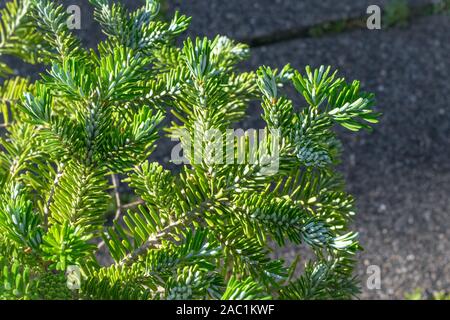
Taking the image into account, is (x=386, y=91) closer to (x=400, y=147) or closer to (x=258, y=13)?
(x=400, y=147)

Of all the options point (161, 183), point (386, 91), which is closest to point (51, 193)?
point (161, 183)

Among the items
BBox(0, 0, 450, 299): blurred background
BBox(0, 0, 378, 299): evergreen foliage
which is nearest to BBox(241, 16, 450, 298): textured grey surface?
BBox(0, 0, 450, 299): blurred background

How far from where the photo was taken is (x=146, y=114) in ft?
2.00

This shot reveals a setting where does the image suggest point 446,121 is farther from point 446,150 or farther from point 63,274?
point 63,274

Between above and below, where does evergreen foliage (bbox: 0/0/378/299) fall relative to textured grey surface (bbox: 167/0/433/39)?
below

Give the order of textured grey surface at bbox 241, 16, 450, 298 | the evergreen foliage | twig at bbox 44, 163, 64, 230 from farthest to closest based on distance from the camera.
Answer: textured grey surface at bbox 241, 16, 450, 298 → twig at bbox 44, 163, 64, 230 → the evergreen foliage

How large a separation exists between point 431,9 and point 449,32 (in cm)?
A: 12

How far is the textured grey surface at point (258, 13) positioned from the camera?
2262 millimetres

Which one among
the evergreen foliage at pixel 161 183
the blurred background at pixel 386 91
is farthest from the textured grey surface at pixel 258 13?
the evergreen foliage at pixel 161 183

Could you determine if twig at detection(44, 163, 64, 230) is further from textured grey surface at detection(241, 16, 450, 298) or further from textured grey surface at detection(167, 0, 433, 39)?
textured grey surface at detection(167, 0, 433, 39)

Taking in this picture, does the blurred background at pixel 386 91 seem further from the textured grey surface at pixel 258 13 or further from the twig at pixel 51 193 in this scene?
the twig at pixel 51 193

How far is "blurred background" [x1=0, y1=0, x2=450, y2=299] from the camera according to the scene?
6.01 feet

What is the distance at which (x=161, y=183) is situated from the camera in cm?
68

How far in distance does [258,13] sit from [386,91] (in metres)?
0.55
